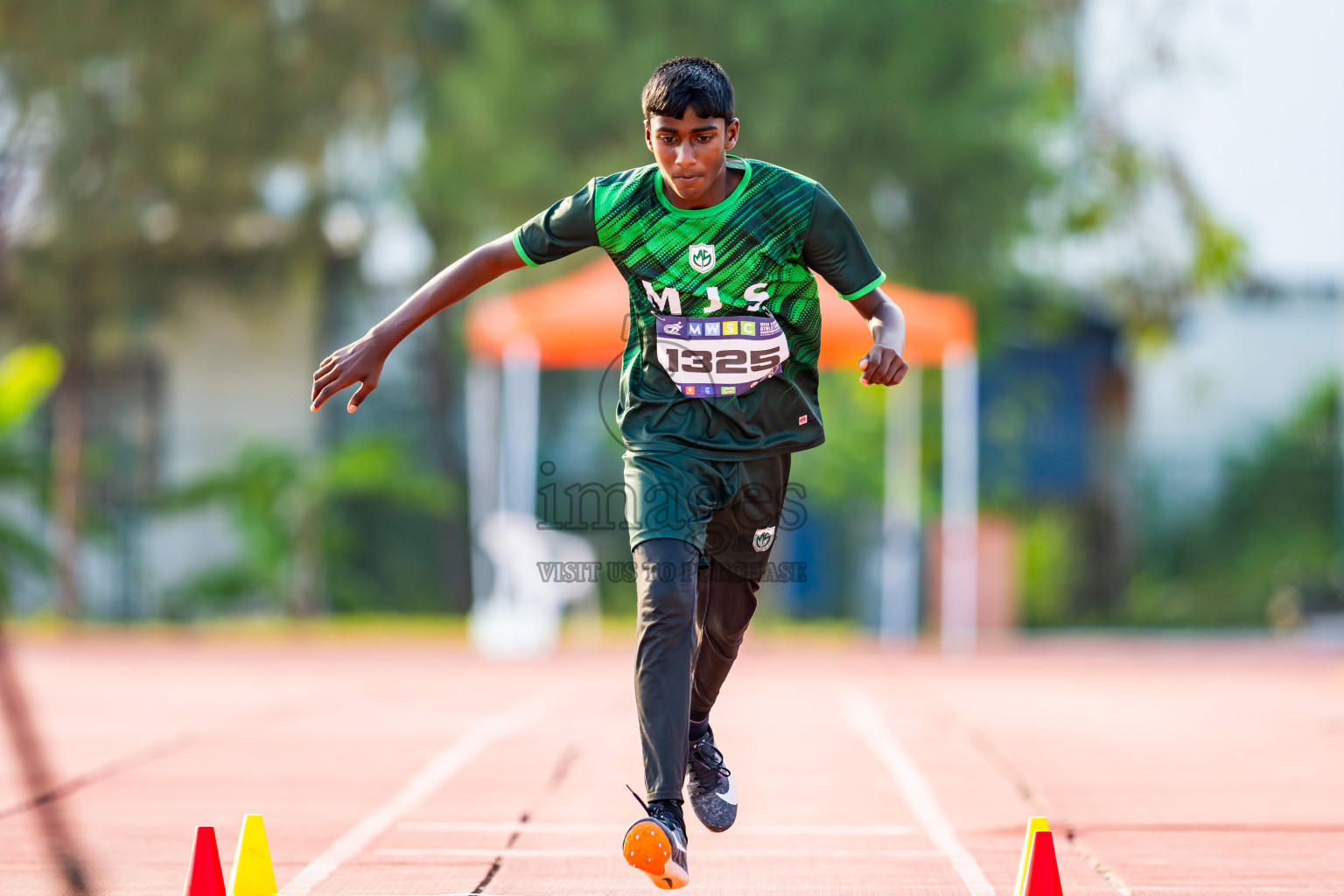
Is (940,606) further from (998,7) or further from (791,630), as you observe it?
(998,7)

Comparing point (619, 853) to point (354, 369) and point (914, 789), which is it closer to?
point (354, 369)

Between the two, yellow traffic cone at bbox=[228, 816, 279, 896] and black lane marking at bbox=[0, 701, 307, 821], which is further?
black lane marking at bbox=[0, 701, 307, 821]

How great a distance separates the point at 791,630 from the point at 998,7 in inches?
271

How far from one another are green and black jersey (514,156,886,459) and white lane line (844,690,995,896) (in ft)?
4.30

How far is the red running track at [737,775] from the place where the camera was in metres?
4.87

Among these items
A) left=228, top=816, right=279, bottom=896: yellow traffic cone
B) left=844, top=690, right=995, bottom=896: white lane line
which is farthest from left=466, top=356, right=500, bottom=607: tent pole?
left=228, top=816, right=279, bottom=896: yellow traffic cone

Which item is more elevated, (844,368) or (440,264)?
(440,264)

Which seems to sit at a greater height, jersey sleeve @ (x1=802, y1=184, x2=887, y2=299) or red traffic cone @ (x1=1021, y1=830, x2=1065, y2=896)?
jersey sleeve @ (x1=802, y1=184, x2=887, y2=299)

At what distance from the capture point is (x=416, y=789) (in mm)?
6605

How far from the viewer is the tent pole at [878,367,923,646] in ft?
50.9

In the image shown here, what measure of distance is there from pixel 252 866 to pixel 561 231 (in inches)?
68.7

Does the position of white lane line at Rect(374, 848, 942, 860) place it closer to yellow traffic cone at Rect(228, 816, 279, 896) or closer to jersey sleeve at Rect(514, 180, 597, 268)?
yellow traffic cone at Rect(228, 816, 279, 896)

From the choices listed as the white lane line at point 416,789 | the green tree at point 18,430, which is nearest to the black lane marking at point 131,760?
the white lane line at point 416,789

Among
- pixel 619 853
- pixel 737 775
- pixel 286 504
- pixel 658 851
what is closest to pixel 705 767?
pixel 619 853
